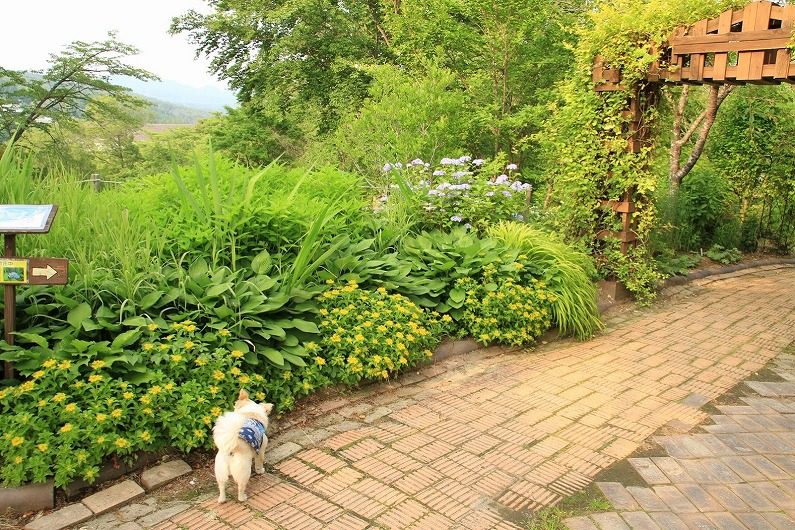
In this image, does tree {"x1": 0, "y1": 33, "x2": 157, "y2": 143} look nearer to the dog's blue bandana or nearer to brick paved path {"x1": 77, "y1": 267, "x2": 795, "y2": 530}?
brick paved path {"x1": 77, "y1": 267, "x2": 795, "y2": 530}

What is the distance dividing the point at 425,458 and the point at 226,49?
14518mm

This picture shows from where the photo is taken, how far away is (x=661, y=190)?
7566 mm

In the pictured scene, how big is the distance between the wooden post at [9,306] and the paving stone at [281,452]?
121 cm

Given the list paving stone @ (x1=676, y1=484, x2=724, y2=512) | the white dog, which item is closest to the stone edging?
paving stone @ (x1=676, y1=484, x2=724, y2=512)

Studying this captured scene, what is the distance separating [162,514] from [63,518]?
14.5 inches

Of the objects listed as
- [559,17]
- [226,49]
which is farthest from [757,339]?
[226,49]

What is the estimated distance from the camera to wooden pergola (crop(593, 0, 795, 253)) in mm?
4684

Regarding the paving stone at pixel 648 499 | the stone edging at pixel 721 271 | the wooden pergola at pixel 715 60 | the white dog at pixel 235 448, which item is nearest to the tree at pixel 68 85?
the wooden pergola at pixel 715 60

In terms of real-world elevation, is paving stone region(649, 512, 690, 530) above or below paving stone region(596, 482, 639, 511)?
above

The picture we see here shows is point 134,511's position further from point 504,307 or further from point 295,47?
point 295,47

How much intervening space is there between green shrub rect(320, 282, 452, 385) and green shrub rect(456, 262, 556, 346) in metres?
0.45

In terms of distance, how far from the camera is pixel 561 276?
16.1ft

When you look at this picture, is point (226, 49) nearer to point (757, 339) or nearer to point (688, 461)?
point (757, 339)

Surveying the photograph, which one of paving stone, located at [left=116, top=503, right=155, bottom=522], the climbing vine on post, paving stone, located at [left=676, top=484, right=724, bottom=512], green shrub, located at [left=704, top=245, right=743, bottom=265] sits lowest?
paving stone, located at [left=116, top=503, right=155, bottom=522]
